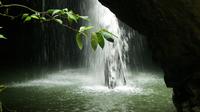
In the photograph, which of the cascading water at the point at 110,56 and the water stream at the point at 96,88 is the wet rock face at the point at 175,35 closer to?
the water stream at the point at 96,88

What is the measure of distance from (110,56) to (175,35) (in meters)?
6.54

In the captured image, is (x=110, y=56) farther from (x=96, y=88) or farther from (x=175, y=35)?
(x=175, y=35)

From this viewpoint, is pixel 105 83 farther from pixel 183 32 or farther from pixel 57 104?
pixel 183 32

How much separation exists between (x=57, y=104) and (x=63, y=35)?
9248mm

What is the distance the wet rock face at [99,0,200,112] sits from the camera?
493 centimetres

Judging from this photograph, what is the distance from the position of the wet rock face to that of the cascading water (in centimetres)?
508

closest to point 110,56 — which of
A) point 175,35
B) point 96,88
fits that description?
point 96,88

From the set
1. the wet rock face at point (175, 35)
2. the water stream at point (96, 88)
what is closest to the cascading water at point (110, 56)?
A: the water stream at point (96, 88)

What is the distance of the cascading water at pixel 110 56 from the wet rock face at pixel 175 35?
5077mm

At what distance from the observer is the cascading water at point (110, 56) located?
440 inches

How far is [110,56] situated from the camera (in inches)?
460

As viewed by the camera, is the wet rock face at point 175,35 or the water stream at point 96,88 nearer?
the wet rock face at point 175,35

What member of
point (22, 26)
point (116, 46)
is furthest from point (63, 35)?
point (116, 46)

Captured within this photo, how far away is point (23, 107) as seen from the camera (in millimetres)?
8219
